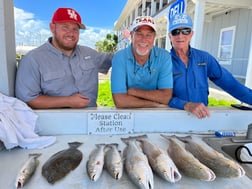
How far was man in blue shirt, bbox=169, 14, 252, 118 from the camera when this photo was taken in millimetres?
2145

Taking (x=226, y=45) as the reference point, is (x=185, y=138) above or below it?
below

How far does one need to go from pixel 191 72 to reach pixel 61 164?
4.88ft

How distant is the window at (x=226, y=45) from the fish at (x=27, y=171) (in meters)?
8.36

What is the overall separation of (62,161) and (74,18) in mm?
1405

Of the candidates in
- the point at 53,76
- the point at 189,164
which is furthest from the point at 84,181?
the point at 53,76

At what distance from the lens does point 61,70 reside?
6.45ft

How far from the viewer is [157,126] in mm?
1667

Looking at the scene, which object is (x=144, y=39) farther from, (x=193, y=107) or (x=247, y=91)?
(x=247, y=91)

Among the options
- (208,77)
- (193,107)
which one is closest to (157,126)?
(193,107)

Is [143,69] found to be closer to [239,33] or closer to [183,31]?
[183,31]

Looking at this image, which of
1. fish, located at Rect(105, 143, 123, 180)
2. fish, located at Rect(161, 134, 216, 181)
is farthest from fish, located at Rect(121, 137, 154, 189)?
fish, located at Rect(161, 134, 216, 181)

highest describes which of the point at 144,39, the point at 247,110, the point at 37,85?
the point at 144,39

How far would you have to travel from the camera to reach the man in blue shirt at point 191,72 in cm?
214

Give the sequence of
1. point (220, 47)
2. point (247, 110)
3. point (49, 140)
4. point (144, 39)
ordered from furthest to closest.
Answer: point (220, 47)
point (144, 39)
point (247, 110)
point (49, 140)
